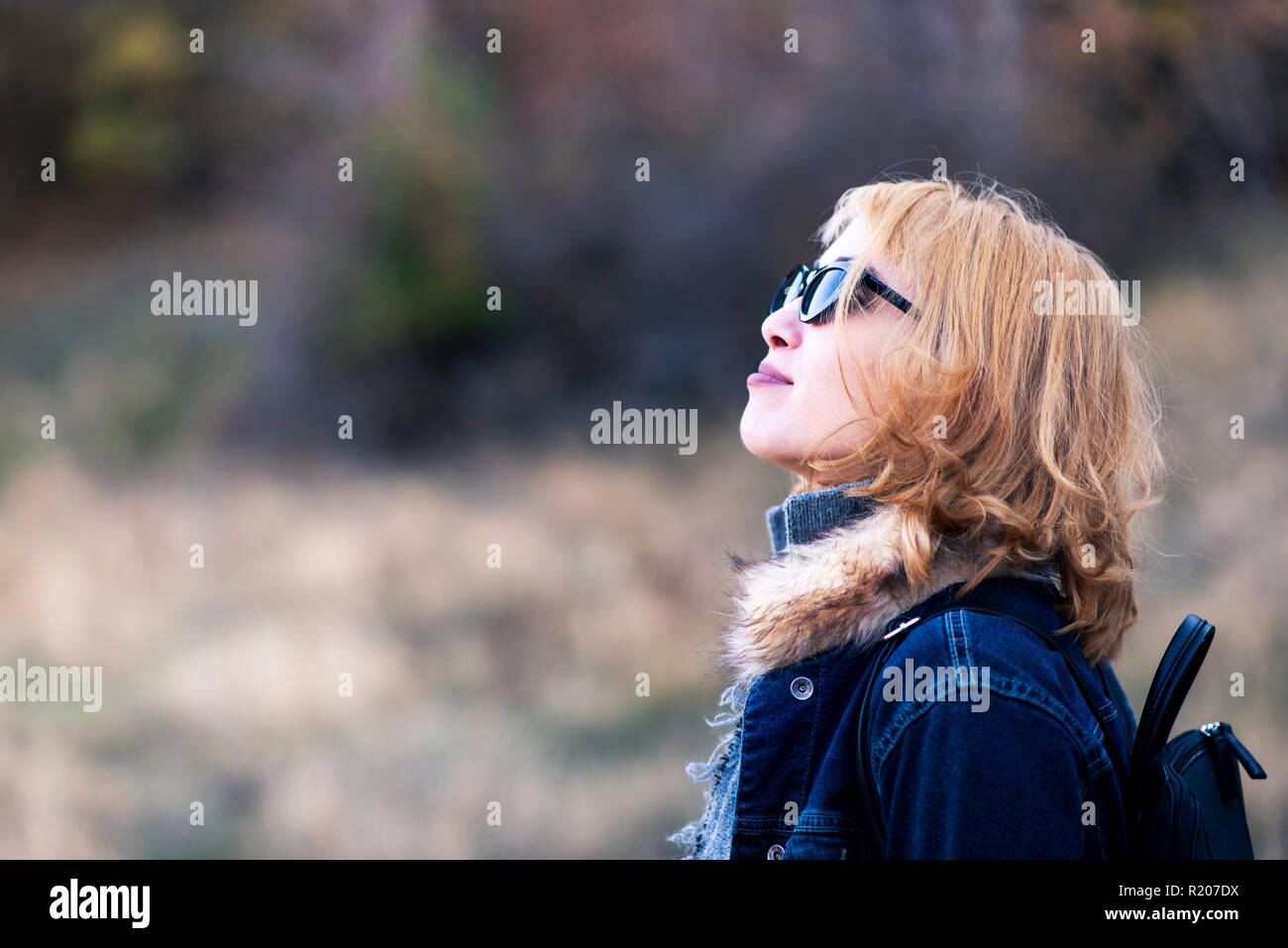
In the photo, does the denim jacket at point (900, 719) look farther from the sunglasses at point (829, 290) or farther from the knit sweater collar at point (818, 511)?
the sunglasses at point (829, 290)

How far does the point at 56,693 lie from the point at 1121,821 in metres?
7.35

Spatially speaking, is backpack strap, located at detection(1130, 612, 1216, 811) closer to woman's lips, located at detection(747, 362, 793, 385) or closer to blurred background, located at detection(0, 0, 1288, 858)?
woman's lips, located at detection(747, 362, 793, 385)

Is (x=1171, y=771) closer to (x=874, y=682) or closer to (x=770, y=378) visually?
(x=874, y=682)

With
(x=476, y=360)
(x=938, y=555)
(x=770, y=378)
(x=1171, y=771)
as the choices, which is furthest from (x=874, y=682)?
(x=476, y=360)

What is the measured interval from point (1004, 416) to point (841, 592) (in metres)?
0.36

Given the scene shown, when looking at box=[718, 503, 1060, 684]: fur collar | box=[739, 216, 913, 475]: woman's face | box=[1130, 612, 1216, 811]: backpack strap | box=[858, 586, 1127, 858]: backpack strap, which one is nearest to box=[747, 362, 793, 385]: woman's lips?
box=[739, 216, 913, 475]: woman's face

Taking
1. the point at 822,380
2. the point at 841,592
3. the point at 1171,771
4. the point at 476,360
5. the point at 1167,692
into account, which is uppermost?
the point at 476,360

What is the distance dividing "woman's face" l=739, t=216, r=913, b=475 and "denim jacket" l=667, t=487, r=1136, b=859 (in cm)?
10

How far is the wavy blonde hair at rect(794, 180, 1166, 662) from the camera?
1569 mm

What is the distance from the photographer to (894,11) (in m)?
9.72

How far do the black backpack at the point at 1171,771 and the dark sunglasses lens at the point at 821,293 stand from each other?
0.53 meters

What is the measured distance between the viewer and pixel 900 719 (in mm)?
1365

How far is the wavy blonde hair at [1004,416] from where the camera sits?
1569 mm

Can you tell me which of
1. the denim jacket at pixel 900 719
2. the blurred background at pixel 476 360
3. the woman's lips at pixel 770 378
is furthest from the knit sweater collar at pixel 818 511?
the blurred background at pixel 476 360
